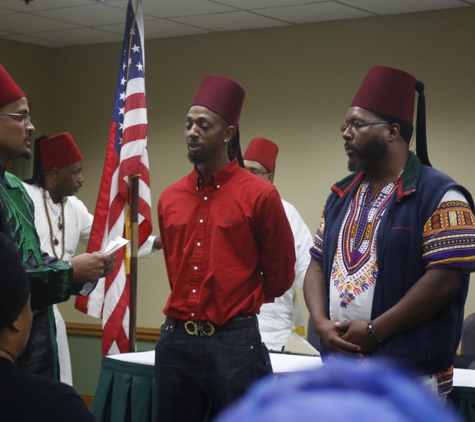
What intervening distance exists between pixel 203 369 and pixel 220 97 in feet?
3.09

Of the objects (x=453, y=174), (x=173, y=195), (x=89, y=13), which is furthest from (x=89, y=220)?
(x=453, y=174)

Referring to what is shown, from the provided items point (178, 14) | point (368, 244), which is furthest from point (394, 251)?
point (178, 14)

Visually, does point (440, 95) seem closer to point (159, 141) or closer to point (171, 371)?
point (159, 141)

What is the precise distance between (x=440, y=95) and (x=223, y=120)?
2.56 m

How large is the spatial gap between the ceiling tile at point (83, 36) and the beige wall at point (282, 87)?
11cm

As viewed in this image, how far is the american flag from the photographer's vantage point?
12.1 feet

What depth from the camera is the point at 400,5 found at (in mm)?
4699

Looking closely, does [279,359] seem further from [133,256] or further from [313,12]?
[313,12]

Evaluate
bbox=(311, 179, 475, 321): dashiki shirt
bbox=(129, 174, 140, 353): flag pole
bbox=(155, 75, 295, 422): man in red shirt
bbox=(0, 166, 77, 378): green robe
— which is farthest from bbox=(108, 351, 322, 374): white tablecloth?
bbox=(311, 179, 475, 321): dashiki shirt

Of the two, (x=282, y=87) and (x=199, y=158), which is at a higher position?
(x=282, y=87)

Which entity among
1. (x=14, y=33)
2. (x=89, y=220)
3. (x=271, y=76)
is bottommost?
(x=89, y=220)

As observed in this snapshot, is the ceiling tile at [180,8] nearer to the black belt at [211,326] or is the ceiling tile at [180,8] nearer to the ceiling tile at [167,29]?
the ceiling tile at [167,29]

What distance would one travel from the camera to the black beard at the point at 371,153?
2.19 meters

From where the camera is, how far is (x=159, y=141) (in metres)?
5.97
